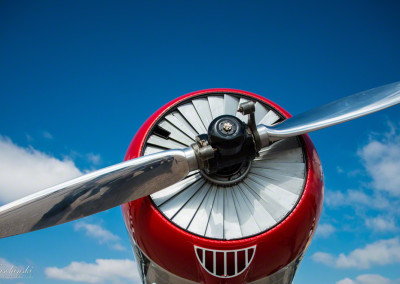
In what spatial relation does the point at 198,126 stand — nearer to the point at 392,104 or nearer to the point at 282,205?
the point at 282,205

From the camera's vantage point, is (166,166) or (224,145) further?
(224,145)

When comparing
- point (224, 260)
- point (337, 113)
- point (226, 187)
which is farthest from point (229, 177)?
point (337, 113)

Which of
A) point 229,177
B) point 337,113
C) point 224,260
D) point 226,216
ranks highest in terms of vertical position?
point 337,113

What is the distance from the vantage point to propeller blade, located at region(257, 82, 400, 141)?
486 centimetres

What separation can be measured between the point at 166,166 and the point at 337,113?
2544 millimetres

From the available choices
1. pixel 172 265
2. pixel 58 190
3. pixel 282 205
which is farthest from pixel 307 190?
pixel 58 190

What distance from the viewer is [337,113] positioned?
4.98 meters

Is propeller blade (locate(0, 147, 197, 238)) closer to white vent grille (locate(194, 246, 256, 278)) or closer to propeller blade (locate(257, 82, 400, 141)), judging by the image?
white vent grille (locate(194, 246, 256, 278))

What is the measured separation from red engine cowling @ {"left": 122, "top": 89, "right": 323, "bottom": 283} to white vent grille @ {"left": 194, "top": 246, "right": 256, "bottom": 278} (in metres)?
0.01

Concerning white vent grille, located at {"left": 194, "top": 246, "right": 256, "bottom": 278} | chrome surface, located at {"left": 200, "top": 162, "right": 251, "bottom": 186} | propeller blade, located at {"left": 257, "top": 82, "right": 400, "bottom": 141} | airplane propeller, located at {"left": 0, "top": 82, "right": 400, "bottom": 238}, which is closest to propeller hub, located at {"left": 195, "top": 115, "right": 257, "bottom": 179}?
airplane propeller, located at {"left": 0, "top": 82, "right": 400, "bottom": 238}

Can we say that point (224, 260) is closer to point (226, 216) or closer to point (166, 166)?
point (226, 216)

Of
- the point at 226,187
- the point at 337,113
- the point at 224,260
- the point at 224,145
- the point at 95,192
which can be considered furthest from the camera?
the point at 226,187

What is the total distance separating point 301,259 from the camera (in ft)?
17.7

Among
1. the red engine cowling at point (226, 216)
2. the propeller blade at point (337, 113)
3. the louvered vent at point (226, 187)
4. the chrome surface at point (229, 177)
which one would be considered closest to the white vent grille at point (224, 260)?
the red engine cowling at point (226, 216)
